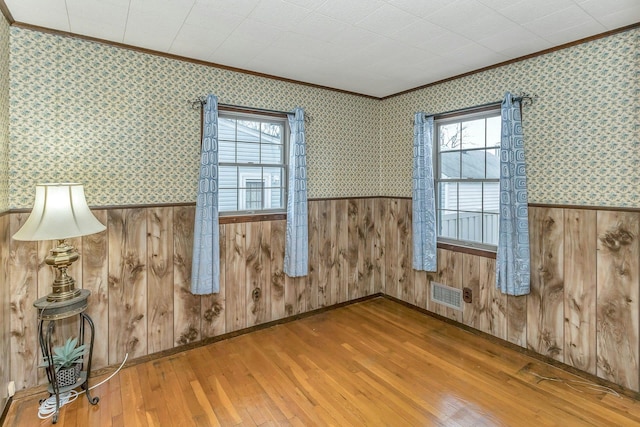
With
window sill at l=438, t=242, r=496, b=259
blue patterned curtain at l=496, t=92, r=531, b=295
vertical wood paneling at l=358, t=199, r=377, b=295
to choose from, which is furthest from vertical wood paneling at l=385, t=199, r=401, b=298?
blue patterned curtain at l=496, t=92, r=531, b=295

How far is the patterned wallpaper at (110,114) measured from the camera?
2.41m

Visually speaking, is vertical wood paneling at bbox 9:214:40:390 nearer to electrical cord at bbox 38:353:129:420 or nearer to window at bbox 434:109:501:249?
electrical cord at bbox 38:353:129:420

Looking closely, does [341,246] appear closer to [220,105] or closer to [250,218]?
[250,218]

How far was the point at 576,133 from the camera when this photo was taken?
8.89 ft

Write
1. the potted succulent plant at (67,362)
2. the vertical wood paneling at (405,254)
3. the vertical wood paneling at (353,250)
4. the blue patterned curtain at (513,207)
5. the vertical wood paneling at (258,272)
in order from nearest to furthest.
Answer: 1. the potted succulent plant at (67,362)
2. the blue patterned curtain at (513,207)
3. the vertical wood paneling at (258,272)
4. the vertical wood paneling at (405,254)
5. the vertical wood paneling at (353,250)

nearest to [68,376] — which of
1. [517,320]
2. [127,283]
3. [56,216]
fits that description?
[127,283]

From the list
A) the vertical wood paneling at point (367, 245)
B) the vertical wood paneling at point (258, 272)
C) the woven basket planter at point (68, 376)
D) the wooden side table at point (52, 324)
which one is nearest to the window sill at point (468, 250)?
the vertical wood paneling at point (367, 245)

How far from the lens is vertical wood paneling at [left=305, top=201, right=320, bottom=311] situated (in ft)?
12.8

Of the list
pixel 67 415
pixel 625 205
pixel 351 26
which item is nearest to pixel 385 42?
pixel 351 26

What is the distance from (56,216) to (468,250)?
3440 mm

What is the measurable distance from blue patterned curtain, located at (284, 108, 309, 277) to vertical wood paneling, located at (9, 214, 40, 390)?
80.6 inches

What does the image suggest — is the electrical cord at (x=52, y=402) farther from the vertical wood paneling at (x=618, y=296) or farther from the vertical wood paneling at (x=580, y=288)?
the vertical wood paneling at (x=618, y=296)

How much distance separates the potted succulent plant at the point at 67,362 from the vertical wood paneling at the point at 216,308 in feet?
3.21

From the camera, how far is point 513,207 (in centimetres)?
297
